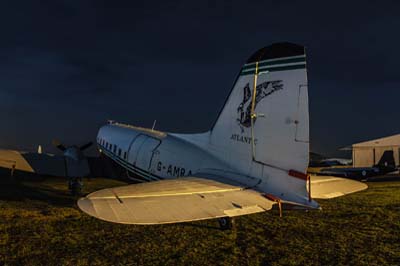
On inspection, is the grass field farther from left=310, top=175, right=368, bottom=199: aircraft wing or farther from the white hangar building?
the white hangar building

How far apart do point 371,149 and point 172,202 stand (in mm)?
45642

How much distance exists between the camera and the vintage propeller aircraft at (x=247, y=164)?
5.71 metres

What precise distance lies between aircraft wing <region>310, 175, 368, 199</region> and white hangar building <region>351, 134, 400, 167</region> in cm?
3900

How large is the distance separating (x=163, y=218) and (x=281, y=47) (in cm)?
491

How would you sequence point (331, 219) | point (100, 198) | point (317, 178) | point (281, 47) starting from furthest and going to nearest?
point (331, 219)
point (317, 178)
point (281, 47)
point (100, 198)

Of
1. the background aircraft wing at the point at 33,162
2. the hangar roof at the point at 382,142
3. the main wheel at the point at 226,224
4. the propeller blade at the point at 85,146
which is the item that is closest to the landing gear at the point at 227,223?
the main wheel at the point at 226,224

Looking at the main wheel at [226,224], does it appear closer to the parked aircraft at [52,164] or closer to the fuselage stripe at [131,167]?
the fuselage stripe at [131,167]

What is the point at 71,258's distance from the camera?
24.0 feet

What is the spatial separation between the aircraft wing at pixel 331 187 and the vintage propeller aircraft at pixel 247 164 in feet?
0.09

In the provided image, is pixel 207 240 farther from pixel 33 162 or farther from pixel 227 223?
pixel 33 162

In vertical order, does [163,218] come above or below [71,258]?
above

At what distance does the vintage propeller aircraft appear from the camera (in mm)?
5709

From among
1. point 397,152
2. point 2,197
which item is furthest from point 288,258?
point 397,152

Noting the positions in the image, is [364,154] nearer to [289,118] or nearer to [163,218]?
[289,118]
